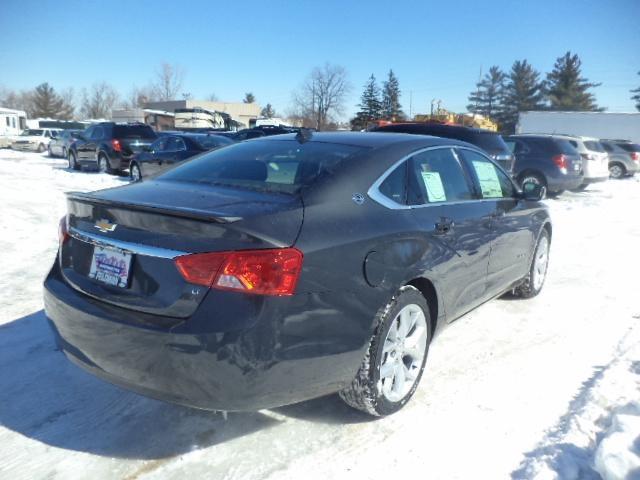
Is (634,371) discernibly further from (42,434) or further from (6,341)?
(6,341)

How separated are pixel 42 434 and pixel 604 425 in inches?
117

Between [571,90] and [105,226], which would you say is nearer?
[105,226]

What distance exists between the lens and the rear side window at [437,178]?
323 cm

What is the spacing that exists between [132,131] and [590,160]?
13.6 m

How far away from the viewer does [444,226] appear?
3.27 meters

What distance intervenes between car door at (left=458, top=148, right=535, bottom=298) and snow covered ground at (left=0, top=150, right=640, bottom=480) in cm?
47

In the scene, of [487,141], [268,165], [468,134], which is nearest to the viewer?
[268,165]

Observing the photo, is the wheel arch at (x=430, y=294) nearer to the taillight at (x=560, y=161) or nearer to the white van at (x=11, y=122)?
the taillight at (x=560, y=161)

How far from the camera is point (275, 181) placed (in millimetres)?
2896

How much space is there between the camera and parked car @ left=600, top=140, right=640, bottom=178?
22469mm

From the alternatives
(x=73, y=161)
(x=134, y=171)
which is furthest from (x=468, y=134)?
(x=73, y=161)

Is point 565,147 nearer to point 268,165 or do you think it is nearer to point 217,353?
point 268,165

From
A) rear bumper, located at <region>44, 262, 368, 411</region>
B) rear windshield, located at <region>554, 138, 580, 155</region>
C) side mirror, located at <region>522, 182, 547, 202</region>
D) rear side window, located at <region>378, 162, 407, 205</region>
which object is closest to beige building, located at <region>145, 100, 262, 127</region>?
rear windshield, located at <region>554, 138, 580, 155</region>

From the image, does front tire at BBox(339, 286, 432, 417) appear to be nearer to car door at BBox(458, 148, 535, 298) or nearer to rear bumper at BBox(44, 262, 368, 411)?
rear bumper at BBox(44, 262, 368, 411)
